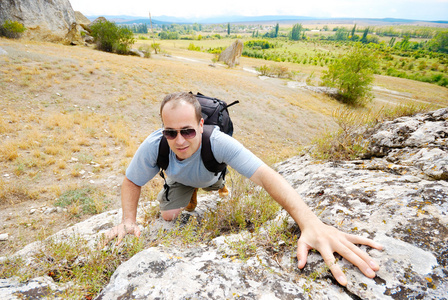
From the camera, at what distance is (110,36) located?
Result: 25281 millimetres

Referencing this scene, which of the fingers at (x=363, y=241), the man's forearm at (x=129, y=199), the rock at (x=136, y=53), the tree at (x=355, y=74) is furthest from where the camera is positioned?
the rock at (x=136, y=53)

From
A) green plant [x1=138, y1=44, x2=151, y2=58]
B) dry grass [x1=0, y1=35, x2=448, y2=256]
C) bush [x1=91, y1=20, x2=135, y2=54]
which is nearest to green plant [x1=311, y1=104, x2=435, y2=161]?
dry grass [x1=0, y1=35, x2=448, y2=256]

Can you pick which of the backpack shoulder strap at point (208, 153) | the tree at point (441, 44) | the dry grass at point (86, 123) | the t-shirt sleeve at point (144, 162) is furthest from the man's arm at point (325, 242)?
the tree at point (441, 44)

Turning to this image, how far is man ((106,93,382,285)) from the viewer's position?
1.49m

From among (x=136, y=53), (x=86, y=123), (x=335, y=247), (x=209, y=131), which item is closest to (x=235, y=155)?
(x=209, y=131)

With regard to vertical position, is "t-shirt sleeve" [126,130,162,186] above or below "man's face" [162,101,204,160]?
below

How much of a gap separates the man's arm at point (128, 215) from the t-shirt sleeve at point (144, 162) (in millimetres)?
98

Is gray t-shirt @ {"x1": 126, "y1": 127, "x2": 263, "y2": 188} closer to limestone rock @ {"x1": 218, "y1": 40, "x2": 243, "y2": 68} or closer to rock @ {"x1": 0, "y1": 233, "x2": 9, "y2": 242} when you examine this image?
rock @ {"x1": 0, "y1": 233, "x2": 9, "y2": 242}

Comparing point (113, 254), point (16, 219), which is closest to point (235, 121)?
point (16, 219)

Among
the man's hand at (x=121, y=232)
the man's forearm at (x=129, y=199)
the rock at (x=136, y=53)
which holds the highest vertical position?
the man's forearm at (x=129, y=199)

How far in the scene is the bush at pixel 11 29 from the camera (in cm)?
1844

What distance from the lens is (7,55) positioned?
11.8 metres

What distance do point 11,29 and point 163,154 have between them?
2665 cm

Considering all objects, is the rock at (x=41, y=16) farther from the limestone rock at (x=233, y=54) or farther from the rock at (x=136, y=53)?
the limestone rock at (x=233, y=54)
